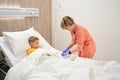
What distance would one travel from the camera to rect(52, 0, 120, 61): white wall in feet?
10.0

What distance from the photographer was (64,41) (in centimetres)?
374

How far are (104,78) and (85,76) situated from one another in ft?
0.66

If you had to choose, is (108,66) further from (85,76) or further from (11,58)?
(11,58)

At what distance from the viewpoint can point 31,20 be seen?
320 cm

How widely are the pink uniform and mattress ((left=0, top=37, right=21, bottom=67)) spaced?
94cm

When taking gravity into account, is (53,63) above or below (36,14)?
below

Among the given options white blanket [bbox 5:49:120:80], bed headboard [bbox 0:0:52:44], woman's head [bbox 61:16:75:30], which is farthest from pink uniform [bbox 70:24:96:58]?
bed headboard [bbox 0:0:52:44]

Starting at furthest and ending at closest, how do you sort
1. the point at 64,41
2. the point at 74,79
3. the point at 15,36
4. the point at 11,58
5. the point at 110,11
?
the point at 64,41
the point at 110,11
the point at 15,36
the point at 11,58
the point at 74,79

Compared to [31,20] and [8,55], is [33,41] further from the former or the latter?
[31,20]

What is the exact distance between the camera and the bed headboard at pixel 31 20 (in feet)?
9.05

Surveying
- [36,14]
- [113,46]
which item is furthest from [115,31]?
[36,14]

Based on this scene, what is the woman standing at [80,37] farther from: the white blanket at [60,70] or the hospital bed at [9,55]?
the hospital bed at [9,55]

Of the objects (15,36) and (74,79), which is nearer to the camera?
(74,79)

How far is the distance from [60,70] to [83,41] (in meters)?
0.82
